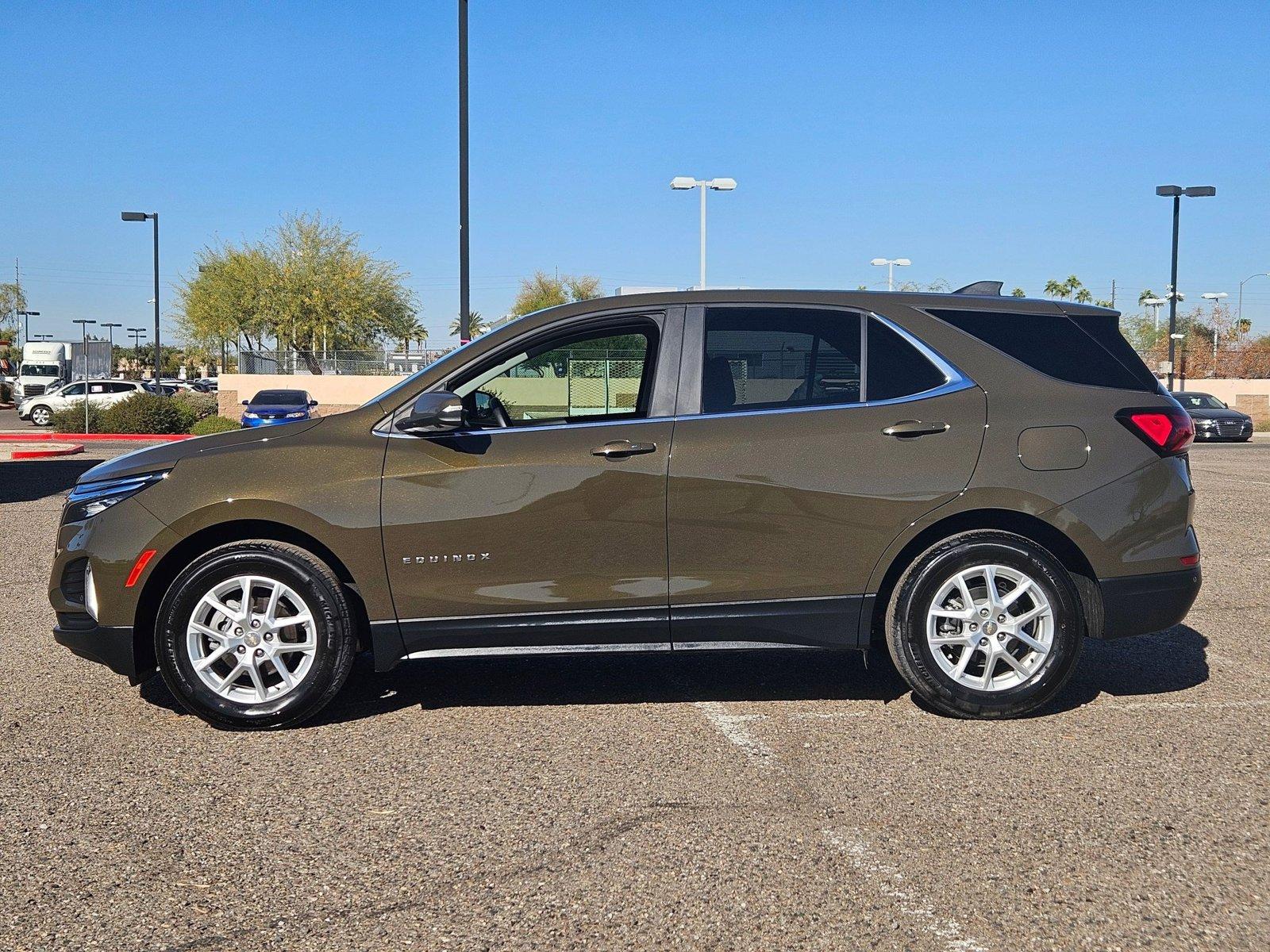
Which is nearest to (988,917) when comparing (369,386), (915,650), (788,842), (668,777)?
(788,842)

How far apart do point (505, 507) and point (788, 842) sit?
1.97 m

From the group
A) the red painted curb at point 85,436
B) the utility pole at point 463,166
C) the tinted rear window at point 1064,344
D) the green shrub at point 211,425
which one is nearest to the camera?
the tinted rear window at point 1064,344

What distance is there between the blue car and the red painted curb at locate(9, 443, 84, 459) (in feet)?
18.9

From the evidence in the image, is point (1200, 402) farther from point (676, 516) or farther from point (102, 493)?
point (102, 493)

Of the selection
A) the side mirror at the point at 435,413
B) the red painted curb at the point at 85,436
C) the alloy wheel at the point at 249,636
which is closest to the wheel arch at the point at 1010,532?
the side mirror at the point at 435,413

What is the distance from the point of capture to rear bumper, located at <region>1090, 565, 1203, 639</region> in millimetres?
5371

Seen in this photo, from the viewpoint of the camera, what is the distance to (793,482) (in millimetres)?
5273

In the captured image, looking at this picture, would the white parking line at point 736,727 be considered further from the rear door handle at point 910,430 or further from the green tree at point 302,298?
the green tree at point 302,298

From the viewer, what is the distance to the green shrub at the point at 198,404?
115 ft

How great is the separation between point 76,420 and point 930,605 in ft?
102

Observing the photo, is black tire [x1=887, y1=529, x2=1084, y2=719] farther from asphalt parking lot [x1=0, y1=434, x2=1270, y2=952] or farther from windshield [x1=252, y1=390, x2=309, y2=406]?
windshield [x1=252, y1=390, x2=309, y2=406]

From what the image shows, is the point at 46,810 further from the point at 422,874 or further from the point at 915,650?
the point at 915,650

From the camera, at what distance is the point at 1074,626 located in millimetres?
5340

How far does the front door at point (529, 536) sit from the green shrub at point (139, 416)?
94.5 ft
